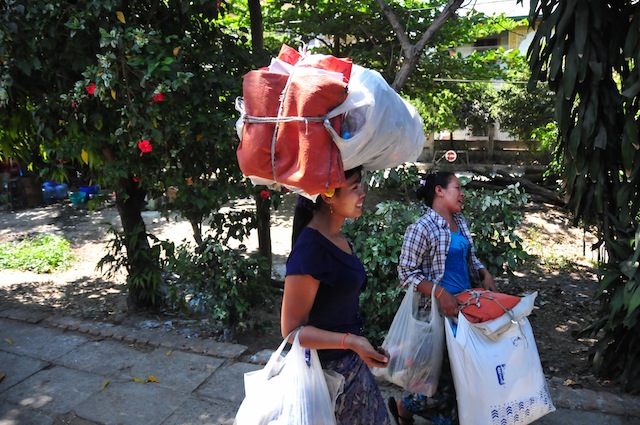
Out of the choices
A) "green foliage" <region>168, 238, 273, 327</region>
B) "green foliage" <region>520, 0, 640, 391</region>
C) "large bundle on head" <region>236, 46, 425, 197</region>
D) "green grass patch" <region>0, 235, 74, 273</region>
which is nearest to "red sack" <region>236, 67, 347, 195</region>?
"large bundle on head" <region>236, 46, 425, 197</region>

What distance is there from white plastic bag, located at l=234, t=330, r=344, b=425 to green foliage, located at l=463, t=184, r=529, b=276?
8.90 feet

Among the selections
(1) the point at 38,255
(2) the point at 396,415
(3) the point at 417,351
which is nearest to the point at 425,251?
(3) the point at 417,351

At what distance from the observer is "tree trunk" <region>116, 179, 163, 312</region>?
16.8 feet

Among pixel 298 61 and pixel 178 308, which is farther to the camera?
pixel 178 308

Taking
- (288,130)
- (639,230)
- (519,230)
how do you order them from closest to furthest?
(288,130) → (639,230) → (519,230)

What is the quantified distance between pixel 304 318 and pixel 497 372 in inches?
48.2

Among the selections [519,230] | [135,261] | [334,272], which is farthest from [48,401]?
[519,230]

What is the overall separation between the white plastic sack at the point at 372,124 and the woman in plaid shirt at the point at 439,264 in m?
1.08

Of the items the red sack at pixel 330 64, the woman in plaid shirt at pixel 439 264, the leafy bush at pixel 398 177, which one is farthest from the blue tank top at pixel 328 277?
the leafy bush at pixel 398 177

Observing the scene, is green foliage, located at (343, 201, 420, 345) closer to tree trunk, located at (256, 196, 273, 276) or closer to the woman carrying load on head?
tree trunk, located at (256, 196, 273, 276)

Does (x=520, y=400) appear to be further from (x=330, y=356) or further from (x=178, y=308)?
(x=178, y=308)

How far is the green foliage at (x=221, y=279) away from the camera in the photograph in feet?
15.3

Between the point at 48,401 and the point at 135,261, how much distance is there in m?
1.74

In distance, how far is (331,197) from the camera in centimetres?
213
